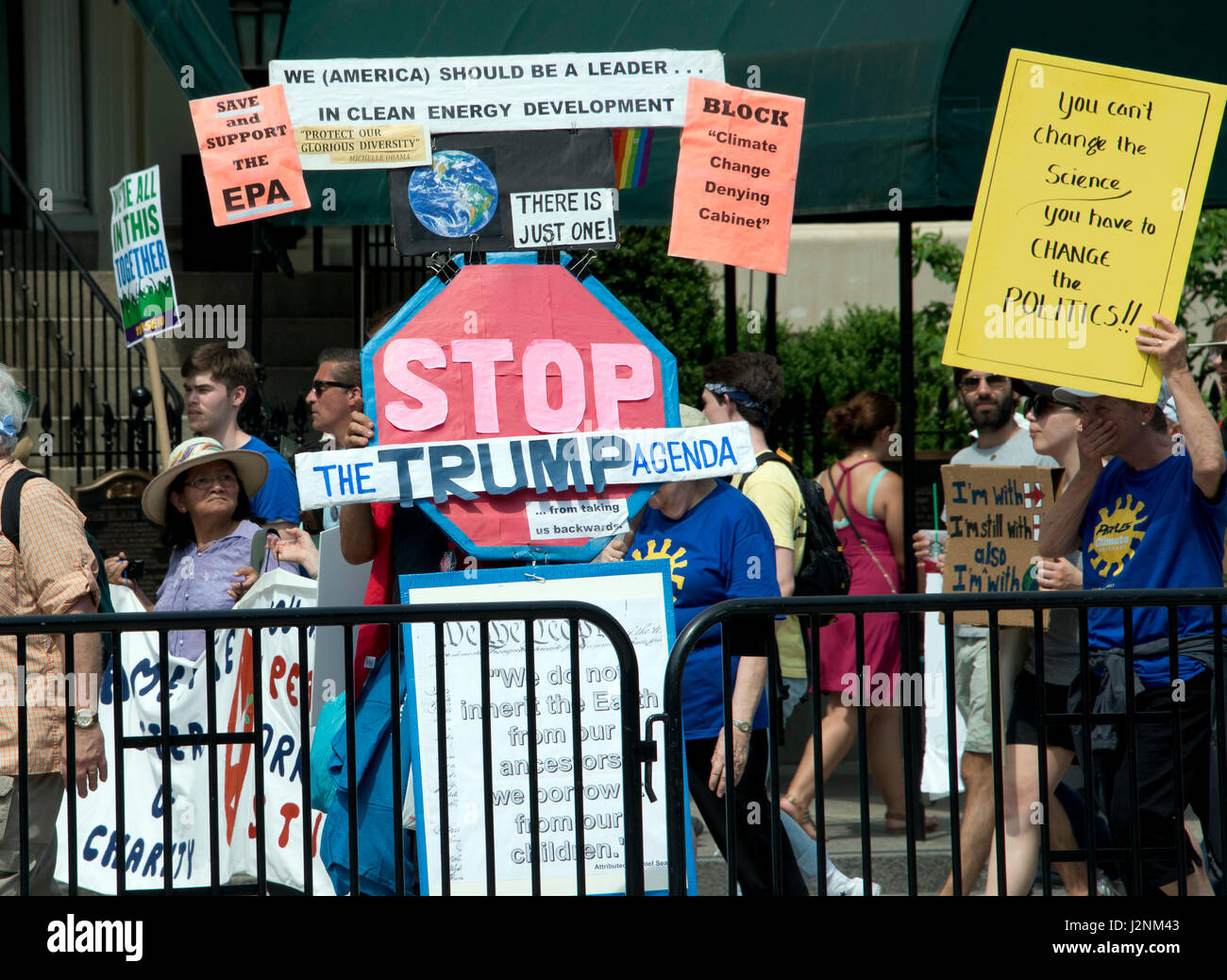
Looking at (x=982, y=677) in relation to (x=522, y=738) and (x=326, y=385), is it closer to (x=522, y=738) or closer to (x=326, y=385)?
(x=522, y=738)

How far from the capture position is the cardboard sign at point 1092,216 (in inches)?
173

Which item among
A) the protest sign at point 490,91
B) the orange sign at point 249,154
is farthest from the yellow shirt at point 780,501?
the orange sign at point 249,154

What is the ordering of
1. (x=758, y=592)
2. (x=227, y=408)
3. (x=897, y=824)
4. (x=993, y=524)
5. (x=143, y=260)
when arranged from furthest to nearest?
(x=897, y=824)
(x=143, y=260)
(x=227, y=408)
(x=993, y=524)
(x=758, y=592)

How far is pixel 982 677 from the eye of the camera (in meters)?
6.13

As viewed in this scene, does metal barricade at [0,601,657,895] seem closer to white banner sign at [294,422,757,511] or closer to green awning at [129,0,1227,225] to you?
white banner sign at [294,422,757,511]

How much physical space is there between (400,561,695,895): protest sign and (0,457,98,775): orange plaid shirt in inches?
49.7

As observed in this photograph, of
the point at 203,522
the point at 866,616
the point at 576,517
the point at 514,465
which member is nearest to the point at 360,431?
the point at 514,465

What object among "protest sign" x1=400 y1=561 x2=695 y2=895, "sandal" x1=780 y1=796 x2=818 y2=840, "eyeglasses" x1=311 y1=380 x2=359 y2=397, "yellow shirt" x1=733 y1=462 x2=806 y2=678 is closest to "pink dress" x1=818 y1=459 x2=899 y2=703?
"sandal" x1=780 y1=796 x2=818 y2=840

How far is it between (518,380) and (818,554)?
250 centimetres

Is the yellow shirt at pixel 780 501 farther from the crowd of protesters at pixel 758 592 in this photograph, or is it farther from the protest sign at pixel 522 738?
the protest sign at pixel 522 738

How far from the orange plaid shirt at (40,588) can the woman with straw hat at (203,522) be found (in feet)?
1.91
